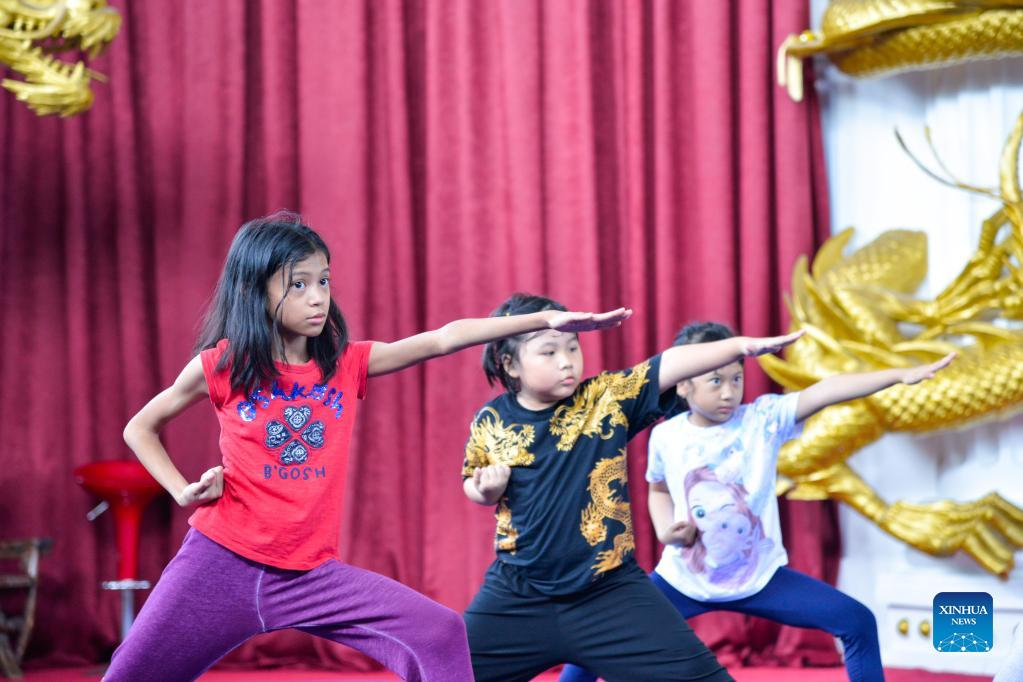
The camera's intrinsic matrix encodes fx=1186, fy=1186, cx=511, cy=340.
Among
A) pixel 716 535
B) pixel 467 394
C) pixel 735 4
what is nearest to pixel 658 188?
pixel 735 4

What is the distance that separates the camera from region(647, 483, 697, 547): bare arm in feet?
8.66

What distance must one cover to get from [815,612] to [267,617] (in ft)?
4.07

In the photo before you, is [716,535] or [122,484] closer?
[716,535]

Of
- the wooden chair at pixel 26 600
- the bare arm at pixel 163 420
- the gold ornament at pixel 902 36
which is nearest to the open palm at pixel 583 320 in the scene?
the bare arm at pixel 163 420

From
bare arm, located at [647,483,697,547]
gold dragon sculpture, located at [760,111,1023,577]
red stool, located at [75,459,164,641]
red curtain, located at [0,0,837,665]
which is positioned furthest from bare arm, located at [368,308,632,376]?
red stool, located at [75,459,164,641]

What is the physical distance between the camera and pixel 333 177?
13.8ft

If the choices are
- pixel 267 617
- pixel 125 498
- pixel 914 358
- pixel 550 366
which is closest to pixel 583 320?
pixel 550 366

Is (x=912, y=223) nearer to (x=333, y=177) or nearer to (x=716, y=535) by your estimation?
(x=716, y=535)

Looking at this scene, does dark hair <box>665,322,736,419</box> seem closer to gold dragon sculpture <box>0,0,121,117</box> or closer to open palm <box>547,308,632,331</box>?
open palm <box>547,308,632,331</box>

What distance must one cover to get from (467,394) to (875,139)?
5.31 ft

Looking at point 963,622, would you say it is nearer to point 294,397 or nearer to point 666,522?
point 666,522

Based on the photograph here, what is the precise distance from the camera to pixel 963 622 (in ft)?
7.39

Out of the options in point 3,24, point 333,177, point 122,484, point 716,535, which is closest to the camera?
point 716,535

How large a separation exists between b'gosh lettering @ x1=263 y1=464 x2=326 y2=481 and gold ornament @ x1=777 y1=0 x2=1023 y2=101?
7.68 ft
